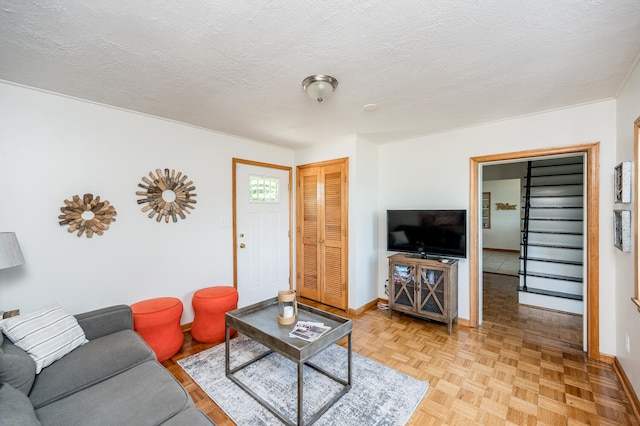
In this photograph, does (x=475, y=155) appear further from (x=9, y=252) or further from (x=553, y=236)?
(x=9, y=252)

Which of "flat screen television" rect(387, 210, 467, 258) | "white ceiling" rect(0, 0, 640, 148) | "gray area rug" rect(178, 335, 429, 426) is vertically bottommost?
"gray area rug" rect(178, 335, 429, 426)

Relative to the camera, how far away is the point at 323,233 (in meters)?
3.91

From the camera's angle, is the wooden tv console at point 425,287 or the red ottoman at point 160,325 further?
the wooden tv console at point 425,287

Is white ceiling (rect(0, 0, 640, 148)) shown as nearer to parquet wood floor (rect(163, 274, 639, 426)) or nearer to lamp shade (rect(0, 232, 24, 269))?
lamp shade (rect(0, 232, 24, 269))

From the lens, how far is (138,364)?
5.65ft

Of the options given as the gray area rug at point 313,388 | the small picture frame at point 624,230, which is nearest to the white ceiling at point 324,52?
the small picture frame at point 624,230

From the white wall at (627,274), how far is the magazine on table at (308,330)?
2.18m

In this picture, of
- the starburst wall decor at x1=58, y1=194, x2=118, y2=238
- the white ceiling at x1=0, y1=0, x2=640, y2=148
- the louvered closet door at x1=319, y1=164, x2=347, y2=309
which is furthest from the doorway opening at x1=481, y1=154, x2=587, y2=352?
the starburst wall decor at x1=58, y1=194, x2=118, y2=238

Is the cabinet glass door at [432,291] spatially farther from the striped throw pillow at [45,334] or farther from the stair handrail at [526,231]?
the striped throw pillow at [45,334]

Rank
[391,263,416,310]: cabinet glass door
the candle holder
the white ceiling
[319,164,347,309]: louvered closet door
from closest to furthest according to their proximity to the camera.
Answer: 1. the white ceiling
2. the candle holder
3. [391,263,416,310]: cabinet glass door
4. [319,164,347,309]: louvered closet door

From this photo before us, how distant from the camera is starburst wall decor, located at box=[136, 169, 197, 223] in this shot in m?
2.83

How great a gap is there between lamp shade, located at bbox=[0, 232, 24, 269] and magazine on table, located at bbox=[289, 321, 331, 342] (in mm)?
1920

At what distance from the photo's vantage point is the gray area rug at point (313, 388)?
1819 mm

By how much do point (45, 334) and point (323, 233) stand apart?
9.44ft
